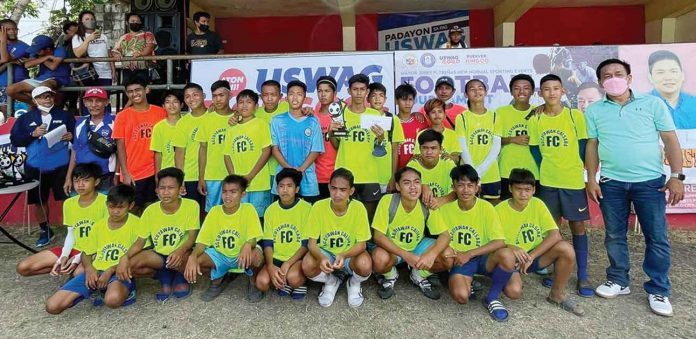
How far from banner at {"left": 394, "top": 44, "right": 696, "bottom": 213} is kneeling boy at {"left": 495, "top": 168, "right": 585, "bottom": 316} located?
2027 mm

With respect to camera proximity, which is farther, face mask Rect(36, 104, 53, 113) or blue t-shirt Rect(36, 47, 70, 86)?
blue t-shirt Rect(36, 47, 70, 86)

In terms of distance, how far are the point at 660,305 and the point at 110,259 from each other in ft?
12.7

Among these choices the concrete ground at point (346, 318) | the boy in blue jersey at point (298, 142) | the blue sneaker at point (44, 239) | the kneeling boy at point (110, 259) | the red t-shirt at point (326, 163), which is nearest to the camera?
the concrete ground at point (346, 318)

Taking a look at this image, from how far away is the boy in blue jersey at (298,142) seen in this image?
3443mm

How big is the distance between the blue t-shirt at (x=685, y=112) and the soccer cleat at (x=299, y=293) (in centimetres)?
441

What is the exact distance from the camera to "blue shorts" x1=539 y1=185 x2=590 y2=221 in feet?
10.3

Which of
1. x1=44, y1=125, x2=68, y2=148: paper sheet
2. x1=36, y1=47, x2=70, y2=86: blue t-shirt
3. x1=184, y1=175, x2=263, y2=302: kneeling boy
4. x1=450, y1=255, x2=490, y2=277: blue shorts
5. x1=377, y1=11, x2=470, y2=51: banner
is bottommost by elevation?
x1=450, y1=255, x2=490, y2=277: blue shorts

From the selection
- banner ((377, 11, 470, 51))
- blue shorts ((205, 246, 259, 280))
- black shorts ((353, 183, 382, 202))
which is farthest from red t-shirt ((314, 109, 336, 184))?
banner ((377, 11, 470, 51))

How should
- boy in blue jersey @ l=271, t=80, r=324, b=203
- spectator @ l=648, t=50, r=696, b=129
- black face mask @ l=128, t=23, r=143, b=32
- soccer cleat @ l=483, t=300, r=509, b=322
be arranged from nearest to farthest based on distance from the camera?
soccer cleat @ l=483, t=300, r=509, b=322 → boy in blue jersey @ l=271, t=80, r=324, b=203 → spectator @ l=648, t=50, r=696, b=129 → black face mask @ l=128, t=23, r=143, b=32

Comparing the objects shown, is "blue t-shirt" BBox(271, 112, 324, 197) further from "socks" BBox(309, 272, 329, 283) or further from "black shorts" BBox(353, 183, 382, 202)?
"socks" BBox(309, 272, 329, 283)

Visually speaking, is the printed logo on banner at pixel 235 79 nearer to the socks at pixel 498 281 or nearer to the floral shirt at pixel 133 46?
the floral shirt at pixel 133 46

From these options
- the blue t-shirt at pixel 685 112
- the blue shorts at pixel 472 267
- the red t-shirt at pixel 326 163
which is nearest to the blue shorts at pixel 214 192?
the red t-shirt at pixel 326 163

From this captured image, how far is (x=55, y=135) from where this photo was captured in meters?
4.21

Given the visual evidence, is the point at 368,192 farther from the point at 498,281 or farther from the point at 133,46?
the point at 133,46
